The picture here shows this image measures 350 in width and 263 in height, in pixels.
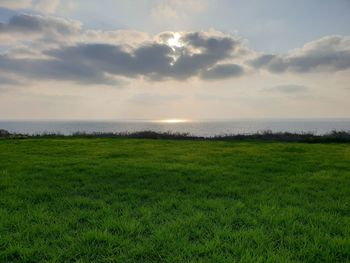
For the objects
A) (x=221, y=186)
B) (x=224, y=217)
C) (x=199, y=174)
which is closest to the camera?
(x=224, y=217)

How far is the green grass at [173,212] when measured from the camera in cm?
579

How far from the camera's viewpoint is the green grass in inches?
228

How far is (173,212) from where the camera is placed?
7977mm

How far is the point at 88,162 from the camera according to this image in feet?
50.5

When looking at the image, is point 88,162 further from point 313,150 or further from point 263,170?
point 313,150

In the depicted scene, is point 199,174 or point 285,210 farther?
point 199,174

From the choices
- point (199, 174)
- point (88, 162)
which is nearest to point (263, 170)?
point (199, 174)

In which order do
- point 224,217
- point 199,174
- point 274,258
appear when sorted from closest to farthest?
point 274,258 → point 224,217 → point 199,174

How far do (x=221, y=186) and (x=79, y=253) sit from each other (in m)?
5.98

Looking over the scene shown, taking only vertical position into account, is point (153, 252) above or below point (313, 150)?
below

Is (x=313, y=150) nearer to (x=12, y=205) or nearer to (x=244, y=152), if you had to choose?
(x=244, y=152)

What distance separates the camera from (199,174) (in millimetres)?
12688

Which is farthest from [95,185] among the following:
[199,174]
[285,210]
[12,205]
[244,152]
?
[244,152]

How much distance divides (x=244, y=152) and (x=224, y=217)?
40.7ft
